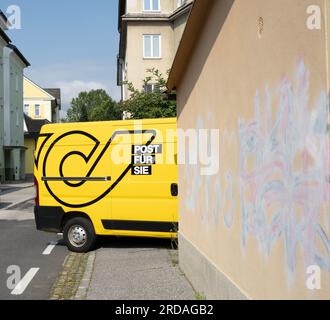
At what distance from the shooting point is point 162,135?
956 cm

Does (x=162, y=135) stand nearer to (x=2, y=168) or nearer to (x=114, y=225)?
(x=114, y=225)

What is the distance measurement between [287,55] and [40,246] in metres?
8.99

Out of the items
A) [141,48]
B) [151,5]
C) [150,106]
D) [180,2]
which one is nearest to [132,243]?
[150,106]

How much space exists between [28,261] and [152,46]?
90.7 ft

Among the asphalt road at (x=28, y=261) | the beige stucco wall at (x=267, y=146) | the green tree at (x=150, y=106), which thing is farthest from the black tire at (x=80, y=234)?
the green tree at (x=150, y=106)

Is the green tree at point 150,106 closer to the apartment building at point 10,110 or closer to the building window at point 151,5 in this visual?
the building window at point 151,5

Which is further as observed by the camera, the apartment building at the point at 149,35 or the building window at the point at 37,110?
the building window at the point at 37,110

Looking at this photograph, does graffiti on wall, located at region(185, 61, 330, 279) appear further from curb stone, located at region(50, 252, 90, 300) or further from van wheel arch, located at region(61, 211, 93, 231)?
van wheel arch, located at region(61, 211, 93, 231)

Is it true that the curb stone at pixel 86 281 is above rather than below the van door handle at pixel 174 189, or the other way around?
below

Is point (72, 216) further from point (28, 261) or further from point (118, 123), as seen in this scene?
point (118, 123)

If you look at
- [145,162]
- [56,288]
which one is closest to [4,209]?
[145,162]

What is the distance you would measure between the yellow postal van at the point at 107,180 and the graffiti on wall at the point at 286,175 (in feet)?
15.2

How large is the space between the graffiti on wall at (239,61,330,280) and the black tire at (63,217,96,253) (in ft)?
20.2

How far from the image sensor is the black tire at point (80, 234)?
10141mm
